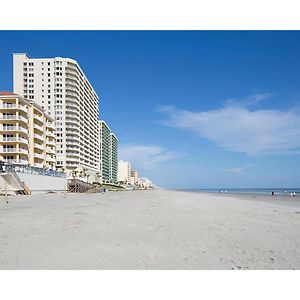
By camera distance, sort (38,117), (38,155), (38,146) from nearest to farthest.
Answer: (38,146), (38,155), (38,117)

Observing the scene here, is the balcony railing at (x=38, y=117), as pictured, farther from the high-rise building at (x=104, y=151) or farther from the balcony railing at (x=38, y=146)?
the high-rise building at (x=104, y=151)

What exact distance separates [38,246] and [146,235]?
8.42ft

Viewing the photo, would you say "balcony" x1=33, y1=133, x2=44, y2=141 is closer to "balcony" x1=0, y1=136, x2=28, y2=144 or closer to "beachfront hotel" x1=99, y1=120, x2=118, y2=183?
"balcony" x1=0, y1=136, x2=28, y2=144

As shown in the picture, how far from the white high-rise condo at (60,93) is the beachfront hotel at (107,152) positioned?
1507 inches

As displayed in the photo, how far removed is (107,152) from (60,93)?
194 ft

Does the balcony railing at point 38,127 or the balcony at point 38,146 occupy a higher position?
the balcony railing at point 38,127

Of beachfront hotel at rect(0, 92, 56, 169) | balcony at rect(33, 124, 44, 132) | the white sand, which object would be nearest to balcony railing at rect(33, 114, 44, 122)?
beachfront hotel at rect(0, 92, 56, 169)

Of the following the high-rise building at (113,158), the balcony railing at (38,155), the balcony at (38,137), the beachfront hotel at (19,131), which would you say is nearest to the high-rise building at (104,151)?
the high-rise building at (113,158)

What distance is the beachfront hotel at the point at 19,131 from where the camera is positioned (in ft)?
144

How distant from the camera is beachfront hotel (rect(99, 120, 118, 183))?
132125 millimetres

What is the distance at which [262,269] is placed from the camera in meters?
4.99

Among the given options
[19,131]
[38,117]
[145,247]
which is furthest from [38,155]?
[145,247]

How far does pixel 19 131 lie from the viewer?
43969 millimetres

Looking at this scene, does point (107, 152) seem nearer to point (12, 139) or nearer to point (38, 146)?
point (38, 146)
